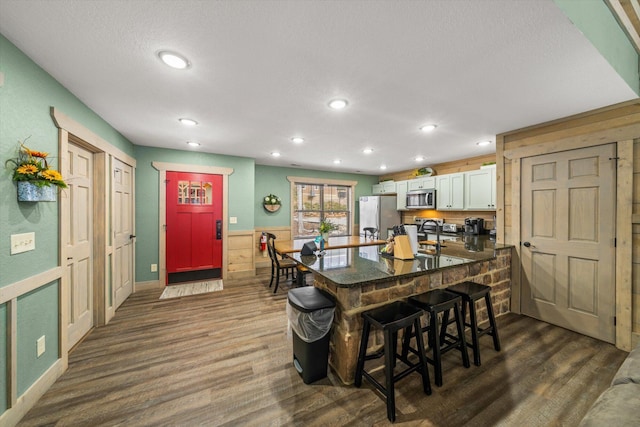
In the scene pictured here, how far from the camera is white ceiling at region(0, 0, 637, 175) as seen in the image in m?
1.21

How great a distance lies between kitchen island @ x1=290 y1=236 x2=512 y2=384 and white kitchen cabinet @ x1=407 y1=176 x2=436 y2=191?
8.80 ft

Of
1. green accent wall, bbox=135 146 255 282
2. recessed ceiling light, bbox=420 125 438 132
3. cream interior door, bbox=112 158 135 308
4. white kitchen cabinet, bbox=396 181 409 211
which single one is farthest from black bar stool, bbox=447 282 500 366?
green accent wall, bbox=135 146 255 282

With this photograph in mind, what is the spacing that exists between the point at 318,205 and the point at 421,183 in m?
2.55

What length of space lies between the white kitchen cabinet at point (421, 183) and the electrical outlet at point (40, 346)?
5732 mm

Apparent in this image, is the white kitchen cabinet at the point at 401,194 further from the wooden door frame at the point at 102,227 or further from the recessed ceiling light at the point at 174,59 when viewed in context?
the wooden door frame at the point at 102,227

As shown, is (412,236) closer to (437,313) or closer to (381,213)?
(437,313)

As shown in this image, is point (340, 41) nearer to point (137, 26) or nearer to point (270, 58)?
point (270, 58)

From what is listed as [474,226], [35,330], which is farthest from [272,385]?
[474,226]

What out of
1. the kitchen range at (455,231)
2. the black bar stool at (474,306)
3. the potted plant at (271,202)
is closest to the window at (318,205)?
the potted plant at (271,202)

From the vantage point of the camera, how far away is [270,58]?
5.16 feet

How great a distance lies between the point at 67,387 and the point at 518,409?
3235mm

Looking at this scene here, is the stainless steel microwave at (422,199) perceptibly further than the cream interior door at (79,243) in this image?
Yes

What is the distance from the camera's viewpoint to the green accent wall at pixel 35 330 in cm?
154

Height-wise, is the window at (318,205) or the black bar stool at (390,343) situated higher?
the window at (318,205)
